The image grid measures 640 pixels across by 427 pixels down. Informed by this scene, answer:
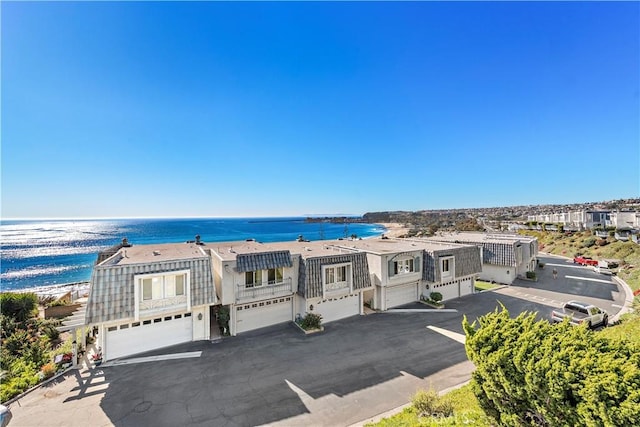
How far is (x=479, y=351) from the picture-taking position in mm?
7012

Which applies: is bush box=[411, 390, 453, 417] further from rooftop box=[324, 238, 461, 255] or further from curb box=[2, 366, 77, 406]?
curb box=[2, 366, 77, 406]

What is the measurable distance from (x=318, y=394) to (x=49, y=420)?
923cm

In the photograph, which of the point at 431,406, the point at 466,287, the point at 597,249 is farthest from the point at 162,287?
the point at 597,249

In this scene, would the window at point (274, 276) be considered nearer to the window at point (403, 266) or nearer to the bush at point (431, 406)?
the window at point (403, 266)

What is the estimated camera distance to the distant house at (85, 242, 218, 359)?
43.1 ft

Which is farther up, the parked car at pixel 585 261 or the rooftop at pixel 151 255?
the rooftop at pixel 151 255

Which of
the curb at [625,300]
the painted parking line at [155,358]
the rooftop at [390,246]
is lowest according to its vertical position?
the curb at [625,300]

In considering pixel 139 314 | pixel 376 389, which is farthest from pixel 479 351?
pixel 139 314

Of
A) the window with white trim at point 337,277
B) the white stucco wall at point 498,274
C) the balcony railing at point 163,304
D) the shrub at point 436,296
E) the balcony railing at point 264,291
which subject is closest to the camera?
the balcony railing at point 163,304

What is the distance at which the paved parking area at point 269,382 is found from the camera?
31.5ft

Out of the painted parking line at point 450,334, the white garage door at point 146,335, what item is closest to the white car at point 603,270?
the painted parking line at point 450,334

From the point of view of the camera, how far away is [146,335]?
46.5ft

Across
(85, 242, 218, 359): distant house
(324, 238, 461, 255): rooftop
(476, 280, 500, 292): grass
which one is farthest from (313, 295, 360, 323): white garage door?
(476, 280, 500, 292): grass

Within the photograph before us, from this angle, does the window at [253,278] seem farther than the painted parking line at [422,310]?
No
